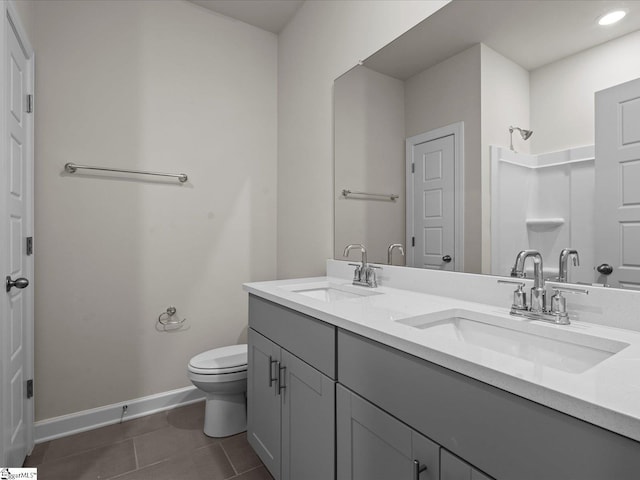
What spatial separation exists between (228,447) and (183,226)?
1.34 metres

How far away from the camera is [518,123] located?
1.14m

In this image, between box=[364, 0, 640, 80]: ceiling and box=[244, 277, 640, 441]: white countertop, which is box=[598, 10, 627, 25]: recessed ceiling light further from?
box=[244, 277, 640, 441]: white countertop

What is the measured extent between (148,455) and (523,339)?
5.94 ft

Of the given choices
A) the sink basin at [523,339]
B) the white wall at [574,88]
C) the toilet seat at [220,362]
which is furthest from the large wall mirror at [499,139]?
the toilet seat at [220,362]

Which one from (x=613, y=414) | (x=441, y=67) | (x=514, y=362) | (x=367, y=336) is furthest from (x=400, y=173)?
(x=613, y=414)

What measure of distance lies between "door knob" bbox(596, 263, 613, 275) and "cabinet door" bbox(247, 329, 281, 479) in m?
1.12

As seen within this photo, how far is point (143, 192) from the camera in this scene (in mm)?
2201

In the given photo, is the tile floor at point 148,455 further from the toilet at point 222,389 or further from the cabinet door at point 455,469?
the cabinet door at point 455,469

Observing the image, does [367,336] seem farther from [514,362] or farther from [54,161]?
[54,161]

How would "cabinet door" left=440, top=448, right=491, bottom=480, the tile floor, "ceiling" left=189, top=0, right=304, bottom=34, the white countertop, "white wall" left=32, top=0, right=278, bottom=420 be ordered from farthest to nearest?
"ceiling" left=189, top=0, right=304, bottom=34, "white wall" left=32, top=0, right=278, bottom=420, the tile floor, "cabinet door" left=440, top=448, right=491, bottom=480, the white countertop

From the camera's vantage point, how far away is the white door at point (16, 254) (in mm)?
1354

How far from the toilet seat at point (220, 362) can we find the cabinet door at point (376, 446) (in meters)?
0.98

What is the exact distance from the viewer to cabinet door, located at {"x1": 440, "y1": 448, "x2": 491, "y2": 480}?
681 millimetres

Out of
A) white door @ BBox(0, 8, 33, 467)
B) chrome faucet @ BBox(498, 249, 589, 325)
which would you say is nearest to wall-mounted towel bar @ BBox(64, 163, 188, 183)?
white door @ BBox(0, 8, 33, 467)
